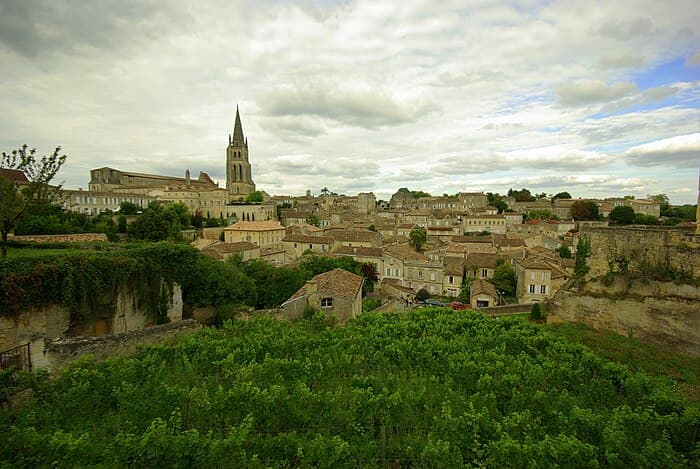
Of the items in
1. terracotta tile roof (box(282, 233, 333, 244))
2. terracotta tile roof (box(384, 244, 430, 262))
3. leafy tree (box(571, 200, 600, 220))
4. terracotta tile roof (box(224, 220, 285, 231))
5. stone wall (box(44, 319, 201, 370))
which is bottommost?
terracotta tile roof (box(384, 244, 430, 262))

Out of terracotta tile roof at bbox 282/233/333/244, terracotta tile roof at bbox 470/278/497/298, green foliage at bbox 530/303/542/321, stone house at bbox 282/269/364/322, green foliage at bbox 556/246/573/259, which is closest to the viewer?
stone house at bbox 282/269/364/322

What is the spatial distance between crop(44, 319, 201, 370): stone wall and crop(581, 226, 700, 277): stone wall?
19.7 m

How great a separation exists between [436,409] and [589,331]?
1235 cm

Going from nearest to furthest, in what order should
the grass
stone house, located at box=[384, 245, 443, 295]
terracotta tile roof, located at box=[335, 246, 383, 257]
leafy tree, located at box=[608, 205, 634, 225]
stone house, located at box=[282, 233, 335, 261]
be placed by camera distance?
1. the grass
2. stone house, located at box=[384, 245, 443, 295]
3. terracotta tile roof, located at box=[335, 246, 383, 257]
4. stone house, located at box=[282, 233, 335, 261]
5. leafy tree, located at box=[608, 205, 634, 225]

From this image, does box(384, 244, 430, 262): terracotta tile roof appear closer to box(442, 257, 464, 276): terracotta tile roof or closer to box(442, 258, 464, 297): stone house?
box(442, 257, 464, 276): terracotta tile roof

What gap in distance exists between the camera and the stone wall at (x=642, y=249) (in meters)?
14.4

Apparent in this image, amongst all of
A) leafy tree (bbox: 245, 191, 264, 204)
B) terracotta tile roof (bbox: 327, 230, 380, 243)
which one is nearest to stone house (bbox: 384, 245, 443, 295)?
terracotta tile roof (bbox: 327, 230, 380, 243)

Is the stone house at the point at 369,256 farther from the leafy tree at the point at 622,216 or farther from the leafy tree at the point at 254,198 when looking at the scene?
the leafy tree at the point at 622,216

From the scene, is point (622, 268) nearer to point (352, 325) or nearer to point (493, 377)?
point (493, 377)

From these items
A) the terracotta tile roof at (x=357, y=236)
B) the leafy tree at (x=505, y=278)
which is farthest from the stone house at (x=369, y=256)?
the leafy tree at (x=505, y=278)

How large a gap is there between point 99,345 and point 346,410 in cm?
827

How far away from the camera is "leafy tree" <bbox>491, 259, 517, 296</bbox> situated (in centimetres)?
3656

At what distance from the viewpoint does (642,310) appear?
49.9 feet

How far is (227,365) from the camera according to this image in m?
9.20
